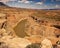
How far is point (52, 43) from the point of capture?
3812mm

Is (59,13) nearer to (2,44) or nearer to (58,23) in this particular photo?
(58,23)

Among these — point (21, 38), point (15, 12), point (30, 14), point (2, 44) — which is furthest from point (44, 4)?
point (2, 44)

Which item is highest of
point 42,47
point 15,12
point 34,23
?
point 15,12

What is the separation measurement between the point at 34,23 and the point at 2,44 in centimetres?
93

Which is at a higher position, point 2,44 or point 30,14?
point 30,14

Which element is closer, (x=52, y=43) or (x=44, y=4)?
(x=52, y=43)

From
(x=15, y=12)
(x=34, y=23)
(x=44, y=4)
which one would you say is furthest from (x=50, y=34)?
(x=15, y=12)

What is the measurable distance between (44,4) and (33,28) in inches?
Result: 26.2

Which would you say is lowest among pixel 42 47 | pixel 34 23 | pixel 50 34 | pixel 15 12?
pixel 42 47

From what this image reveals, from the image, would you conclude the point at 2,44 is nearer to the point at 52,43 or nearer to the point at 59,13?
the point at 52,43

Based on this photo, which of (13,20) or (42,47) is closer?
(42,47)

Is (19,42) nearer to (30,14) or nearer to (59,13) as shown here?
(30,14)

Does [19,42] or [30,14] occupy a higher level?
[30,14]

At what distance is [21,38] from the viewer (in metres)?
3.96
